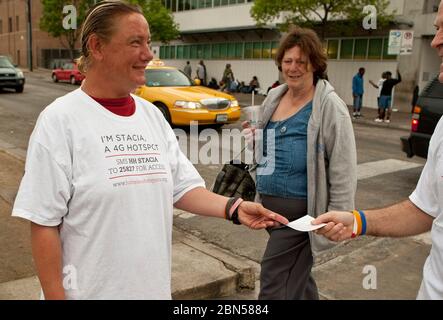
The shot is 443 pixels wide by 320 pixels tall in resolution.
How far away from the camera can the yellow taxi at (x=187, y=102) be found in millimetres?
12148

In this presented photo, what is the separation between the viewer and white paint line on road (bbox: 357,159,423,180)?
8603 mm

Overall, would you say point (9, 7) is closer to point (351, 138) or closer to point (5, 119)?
point (5, 119)

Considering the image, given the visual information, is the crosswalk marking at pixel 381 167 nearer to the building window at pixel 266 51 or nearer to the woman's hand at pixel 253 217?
the woman's hand at pixel 253 217

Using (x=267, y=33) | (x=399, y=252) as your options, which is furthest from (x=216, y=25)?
(x=399, y=252)

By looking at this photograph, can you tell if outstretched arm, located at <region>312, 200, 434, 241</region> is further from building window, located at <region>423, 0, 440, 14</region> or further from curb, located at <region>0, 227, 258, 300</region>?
building window, located at <region>423, 0, 440, 14</region>

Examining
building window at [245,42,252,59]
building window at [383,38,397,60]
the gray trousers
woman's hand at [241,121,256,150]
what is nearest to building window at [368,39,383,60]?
building window at [383,38,397,60]

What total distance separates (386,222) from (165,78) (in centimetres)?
1167

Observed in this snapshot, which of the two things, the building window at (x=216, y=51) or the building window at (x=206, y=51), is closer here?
the building window at (x=216, y=51)

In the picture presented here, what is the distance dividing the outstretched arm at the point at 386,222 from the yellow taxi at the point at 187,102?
32.5 feet

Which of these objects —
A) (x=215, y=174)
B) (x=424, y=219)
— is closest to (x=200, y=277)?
(x=424, y=219)

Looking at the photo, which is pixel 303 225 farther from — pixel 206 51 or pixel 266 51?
pixel 206 51

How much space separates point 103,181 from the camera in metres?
1.80

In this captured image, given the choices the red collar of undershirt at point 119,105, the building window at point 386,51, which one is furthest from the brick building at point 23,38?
the red collar of undershirt at point 119,105

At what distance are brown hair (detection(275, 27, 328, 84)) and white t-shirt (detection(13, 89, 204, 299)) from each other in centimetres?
164
